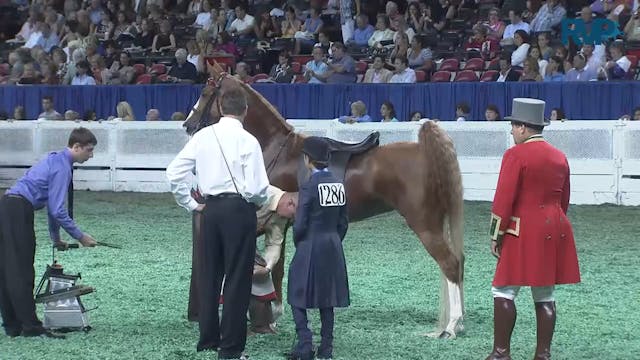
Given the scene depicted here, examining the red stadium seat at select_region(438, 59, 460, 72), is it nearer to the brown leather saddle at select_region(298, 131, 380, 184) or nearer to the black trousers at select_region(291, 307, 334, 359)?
the brown leather saddle at select_region(298, 131, 380, 184)

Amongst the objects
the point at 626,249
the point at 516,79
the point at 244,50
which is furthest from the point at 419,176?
the point at 244,50

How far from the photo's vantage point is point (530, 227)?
6.76 meters

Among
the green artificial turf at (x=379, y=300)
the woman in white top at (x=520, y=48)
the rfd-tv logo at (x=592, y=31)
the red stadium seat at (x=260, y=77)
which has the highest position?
the rfd-tv logo at (x=592, y=31)

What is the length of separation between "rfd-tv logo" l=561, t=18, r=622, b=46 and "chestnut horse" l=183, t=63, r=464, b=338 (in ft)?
38.6

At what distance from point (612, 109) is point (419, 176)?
32.5 ft

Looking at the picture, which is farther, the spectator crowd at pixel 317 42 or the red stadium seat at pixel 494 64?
the red stadium seat at pixel 494 64

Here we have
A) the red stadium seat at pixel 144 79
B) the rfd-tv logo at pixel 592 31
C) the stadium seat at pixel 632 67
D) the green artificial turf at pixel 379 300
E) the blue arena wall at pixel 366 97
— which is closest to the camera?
the green artificial turf at pixel 379 300

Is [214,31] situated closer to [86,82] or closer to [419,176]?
[86,82]

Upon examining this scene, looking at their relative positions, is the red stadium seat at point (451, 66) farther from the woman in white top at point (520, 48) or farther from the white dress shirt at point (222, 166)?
the white dress shirt at point (222, 166)

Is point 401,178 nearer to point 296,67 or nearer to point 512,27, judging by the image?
point 512,27

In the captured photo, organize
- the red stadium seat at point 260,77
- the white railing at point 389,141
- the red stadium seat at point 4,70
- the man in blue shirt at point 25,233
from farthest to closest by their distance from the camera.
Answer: the red stadium seat at point 4,70
the red stadium seat at point 260,77
the white railing at point 389,141
the man in blue shirt at point 25,233

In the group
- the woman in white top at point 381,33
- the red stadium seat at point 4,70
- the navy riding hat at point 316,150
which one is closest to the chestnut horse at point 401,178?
the navy riding hat at point 316,150

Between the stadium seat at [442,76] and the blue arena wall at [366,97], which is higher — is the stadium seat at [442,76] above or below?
above

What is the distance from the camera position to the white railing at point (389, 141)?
17.2 meters
